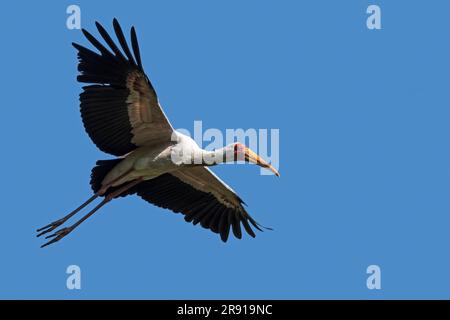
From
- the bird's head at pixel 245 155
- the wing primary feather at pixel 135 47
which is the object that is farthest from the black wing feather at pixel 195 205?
the wing primary feather at pixel 135 47

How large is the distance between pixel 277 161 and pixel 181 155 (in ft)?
5.80

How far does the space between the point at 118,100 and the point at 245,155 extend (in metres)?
2.46

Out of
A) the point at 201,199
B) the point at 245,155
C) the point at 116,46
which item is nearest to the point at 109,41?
the point at 116,46

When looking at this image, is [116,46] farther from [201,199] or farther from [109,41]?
[201,199]

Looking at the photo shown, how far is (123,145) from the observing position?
20.1 m

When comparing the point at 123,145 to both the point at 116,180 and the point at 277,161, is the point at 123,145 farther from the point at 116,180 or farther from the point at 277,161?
the point at 277,161

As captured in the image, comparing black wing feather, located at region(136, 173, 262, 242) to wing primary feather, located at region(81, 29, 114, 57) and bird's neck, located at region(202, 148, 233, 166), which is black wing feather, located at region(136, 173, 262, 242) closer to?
bird's neck, located at region(202, 148, 233, 166)

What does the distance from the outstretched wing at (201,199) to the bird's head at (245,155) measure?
4.37 ft

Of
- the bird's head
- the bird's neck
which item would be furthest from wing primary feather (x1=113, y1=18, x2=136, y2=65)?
the bird's head

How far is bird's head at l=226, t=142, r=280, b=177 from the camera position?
19.7 metres

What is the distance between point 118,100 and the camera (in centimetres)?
1941
